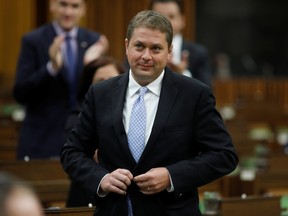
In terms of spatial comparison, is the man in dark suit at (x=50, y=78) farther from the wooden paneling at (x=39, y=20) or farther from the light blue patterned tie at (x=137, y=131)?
the wooden paneling at (x=39, y=20)

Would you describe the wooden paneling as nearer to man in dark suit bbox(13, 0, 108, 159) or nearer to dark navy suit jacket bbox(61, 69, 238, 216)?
man in dark suit bbox(13, 0, 108, 159)

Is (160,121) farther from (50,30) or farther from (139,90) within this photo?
(50,30)

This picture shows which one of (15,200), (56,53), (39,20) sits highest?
(39,20)

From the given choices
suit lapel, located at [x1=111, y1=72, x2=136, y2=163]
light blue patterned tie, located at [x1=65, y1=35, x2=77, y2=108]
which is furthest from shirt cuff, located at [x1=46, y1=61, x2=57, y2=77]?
suit lapel, located at [x1=111, y1=72, x2=136, y2=163]

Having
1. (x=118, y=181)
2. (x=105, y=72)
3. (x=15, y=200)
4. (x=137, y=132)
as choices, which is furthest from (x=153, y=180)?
(x=105, y=72)

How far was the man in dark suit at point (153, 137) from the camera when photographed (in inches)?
117

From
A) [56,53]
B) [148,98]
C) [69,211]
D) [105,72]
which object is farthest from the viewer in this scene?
[56,53]

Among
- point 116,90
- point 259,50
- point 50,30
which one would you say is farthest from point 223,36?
point 116,90

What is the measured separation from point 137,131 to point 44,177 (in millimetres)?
2393

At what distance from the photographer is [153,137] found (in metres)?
2.99

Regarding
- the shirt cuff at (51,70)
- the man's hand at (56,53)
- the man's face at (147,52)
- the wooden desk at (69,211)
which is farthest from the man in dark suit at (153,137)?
the shirt cuff at (51,70)

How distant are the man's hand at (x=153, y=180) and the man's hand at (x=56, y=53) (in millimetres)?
2430

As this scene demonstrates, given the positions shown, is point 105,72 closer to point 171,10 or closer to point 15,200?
point 171,10

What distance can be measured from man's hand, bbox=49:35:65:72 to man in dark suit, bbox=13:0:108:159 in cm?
4
